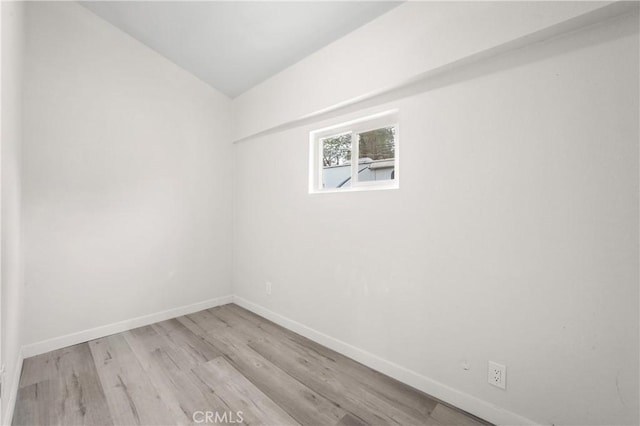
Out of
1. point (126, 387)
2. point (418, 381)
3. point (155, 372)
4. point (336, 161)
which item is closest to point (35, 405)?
point (126, 387)

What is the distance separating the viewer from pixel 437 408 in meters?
1.63

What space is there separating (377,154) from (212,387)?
1.94 metres

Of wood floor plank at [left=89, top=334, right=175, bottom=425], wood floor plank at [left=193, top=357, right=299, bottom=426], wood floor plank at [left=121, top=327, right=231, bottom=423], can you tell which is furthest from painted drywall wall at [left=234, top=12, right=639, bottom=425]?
wood floor plank at [left=89, top=334, right=175, bottom=425]

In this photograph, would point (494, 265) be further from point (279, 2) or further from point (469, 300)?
point (279, 2)

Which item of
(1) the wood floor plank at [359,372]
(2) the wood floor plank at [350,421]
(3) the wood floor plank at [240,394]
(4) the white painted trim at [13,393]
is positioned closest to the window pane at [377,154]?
(1) the wood floor plank at [359,372]

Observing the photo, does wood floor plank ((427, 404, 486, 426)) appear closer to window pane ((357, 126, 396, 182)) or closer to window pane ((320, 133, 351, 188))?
window pane ((357, 126, 396, 182))

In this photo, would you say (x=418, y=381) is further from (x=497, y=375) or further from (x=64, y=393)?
(x=64, y=393)

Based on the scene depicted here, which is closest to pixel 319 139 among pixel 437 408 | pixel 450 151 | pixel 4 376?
pixel 450 151

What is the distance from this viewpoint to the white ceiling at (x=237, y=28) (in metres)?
2.02

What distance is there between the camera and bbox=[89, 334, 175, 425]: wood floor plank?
1562mm

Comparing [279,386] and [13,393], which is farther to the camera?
[279,386]

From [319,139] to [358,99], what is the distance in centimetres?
61

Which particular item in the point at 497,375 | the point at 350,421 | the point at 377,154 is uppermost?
the point at 377,154

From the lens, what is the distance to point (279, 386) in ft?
6.01
